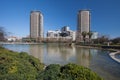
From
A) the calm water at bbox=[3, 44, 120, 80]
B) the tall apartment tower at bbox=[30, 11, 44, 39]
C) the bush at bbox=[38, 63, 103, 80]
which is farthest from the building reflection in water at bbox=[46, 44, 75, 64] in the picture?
the tall apartment tower at bbox=[30, 11, 44, 39]

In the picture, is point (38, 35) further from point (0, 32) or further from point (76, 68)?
point (76, 68)

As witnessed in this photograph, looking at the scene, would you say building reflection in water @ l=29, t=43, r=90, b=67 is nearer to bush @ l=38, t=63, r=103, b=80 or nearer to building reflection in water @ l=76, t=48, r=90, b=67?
building reflection in water @ l=76, t=48, r=90, b=67

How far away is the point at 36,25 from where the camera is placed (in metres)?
192

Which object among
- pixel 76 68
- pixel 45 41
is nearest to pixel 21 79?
pixel 76 68

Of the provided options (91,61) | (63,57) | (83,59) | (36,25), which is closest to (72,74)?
(91,61)

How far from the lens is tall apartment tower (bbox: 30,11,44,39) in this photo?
192 m

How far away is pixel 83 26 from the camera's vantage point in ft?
595

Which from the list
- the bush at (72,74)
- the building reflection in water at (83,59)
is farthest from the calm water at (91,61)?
the bush at (72,74)

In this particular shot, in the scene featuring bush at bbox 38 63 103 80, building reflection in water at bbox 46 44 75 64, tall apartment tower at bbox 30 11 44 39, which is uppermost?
tall apartment tower at bbox 30 11 44 39

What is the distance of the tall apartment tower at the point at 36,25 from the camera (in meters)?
192

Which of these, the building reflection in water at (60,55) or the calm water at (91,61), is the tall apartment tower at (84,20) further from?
the calm water at (91,61)

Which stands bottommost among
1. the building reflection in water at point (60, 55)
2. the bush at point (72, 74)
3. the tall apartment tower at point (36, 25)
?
the building reflection in water at point (60, 55)

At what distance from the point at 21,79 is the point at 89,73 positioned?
1.92 meters

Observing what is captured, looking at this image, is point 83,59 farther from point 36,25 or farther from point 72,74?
point 36,25
